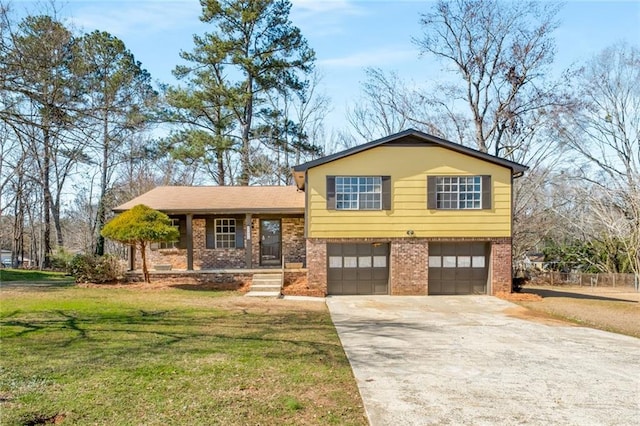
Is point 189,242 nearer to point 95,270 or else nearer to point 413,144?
point 95,270

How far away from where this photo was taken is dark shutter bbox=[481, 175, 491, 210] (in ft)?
54.0

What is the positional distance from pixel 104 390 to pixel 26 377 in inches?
44.9

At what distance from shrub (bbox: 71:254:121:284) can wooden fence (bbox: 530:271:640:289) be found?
20808mm

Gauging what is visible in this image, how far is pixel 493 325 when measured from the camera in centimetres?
1114

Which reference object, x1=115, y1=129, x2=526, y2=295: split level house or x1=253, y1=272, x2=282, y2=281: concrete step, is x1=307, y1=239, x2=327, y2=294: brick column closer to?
x1=115, y1=129, x2=526, y2=295: split level house

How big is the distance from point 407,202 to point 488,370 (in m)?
9.74

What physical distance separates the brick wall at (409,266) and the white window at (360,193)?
5.12ft

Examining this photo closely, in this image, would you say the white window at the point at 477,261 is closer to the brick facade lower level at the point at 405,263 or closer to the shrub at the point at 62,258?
the brick facade lower level at the point at 405,263

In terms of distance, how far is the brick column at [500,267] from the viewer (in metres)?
16.5

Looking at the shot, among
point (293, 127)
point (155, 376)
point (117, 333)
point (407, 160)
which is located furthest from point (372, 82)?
point (155, 376)

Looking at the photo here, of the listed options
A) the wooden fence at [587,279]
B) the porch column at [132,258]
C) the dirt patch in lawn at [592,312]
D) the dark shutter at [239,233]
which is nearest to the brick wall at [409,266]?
the dirt patch in lawn at [592,312]

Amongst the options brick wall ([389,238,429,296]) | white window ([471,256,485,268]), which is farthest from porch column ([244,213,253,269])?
white window ([471,256,485,268])

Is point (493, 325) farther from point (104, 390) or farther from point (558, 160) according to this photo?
point (558, 160)

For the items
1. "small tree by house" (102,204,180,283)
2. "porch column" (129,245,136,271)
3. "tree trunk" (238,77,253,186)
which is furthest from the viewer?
"tree trunk" (238,77,253,186)
